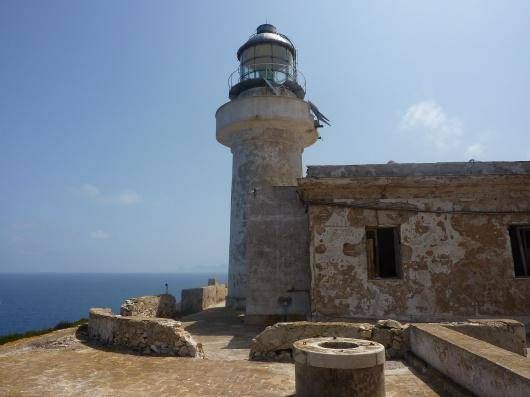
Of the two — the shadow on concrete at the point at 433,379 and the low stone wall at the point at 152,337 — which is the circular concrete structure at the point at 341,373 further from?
the low stone wall at the point at 152,337

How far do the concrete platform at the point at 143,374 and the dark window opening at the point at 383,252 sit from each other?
411cm

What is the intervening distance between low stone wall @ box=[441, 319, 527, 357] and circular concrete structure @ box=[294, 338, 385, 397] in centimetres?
282

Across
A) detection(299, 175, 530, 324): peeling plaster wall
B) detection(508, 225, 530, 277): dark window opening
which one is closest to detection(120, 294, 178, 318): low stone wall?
detection(299, 175, 530, 324): peeling plaster wall

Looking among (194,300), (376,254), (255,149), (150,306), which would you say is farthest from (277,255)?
(194,300)

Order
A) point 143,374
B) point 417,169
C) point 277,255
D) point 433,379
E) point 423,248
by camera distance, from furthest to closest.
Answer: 1. point 277,255
2. point 417,169
3. point 423,248
4. point 143,374
5. point 433,379

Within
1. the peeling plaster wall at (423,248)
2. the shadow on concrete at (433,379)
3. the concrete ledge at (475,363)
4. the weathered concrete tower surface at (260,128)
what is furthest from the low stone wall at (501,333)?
the weathered concrete tower surface at (260,128)

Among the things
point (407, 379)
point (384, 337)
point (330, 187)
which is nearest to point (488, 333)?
point (384, 337)

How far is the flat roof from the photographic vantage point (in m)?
11.1

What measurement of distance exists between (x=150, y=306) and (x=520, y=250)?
1131cm

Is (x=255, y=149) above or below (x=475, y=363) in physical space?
above

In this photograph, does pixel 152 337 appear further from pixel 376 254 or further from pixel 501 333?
pixel 501 333

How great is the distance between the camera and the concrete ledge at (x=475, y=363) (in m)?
3.68

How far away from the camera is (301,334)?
7.16 m

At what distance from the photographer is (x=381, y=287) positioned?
33.3 feet
